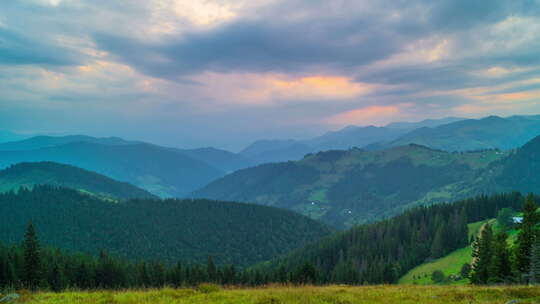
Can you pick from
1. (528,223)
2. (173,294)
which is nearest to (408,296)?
(173,294)

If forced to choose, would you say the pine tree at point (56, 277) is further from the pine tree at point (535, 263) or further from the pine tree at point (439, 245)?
the pine tree at point (439, 245)

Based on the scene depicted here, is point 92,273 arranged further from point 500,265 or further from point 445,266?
point 445,266

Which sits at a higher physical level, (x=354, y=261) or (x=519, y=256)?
(x=519, y=256)

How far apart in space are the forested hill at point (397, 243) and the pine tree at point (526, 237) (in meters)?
57.8

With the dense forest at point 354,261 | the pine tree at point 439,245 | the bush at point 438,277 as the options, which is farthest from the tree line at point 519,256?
the pine tree at point 439,245

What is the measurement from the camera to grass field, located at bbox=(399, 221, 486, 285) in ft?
321

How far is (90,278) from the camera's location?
75562 mm

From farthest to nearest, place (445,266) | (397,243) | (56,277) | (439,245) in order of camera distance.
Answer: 1. (397,243)
2. (439,245)
3. (445,266)
4. (56,277)

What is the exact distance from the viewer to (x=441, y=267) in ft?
339

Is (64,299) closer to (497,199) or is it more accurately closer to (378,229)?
(378,229)

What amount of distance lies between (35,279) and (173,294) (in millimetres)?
51871

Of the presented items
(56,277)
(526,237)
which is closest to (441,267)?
(526,237)

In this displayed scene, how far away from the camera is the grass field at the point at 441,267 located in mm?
97762

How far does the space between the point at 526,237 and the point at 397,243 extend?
4302 inches
